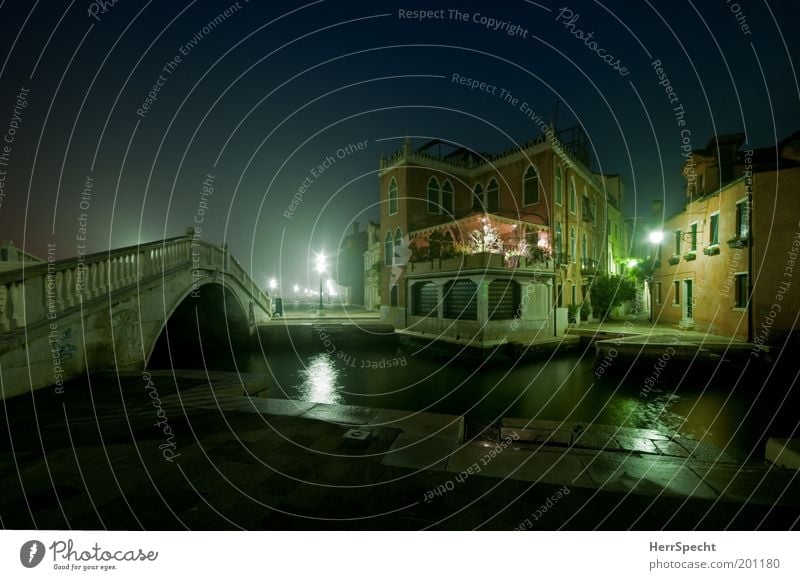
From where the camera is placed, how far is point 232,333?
22328mm

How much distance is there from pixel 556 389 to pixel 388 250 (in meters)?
17.7

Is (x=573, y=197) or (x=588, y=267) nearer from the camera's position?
A: (x=573, y=197)

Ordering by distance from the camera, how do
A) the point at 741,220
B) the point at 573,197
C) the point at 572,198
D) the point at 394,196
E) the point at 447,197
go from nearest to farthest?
the point at 741,220 < the point at 572,198 < the point at 573,197 < the point at 394,196 < the point at 447,197

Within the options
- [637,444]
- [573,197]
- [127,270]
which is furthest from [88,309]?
[573,197]

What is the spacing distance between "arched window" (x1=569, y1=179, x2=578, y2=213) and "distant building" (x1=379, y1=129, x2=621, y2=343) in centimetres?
8

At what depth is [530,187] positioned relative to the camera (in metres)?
24.7

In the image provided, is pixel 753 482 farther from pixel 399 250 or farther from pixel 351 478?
pixel 399 250

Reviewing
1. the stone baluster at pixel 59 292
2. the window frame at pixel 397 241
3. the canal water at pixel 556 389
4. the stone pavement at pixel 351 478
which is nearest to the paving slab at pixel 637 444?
the stone pavement at pixel 351 478

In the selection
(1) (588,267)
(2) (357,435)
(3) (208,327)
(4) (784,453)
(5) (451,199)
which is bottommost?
(3) (208,327)

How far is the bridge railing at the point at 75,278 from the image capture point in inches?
253

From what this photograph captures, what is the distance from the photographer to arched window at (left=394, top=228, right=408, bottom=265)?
25.4 metres

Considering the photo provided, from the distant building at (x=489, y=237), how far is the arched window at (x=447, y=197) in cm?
9

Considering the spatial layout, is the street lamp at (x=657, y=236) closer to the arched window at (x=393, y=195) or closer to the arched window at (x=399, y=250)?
the arched window at (x=399, y=250)
